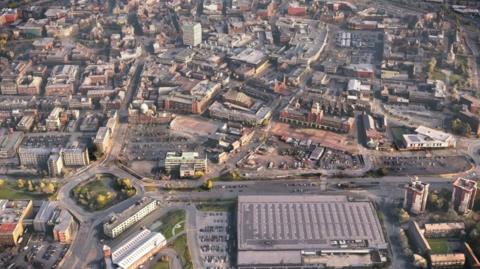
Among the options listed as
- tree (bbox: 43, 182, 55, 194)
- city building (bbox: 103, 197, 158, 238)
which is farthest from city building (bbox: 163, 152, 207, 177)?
tree (bbox: 43, 182, 55, 194)

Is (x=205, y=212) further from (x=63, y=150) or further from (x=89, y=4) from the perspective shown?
(x=89, y=4)

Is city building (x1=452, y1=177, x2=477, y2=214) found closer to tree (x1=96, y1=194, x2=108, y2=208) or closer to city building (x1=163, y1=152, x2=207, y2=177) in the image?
city building (x1=163, y1=152, x2=207, y2=177)

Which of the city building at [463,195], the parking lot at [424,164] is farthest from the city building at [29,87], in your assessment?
the city building at [463,195]

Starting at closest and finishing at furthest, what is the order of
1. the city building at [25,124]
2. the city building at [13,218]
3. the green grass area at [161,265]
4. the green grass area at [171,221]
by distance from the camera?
the green grass area at [161,265] → the city building at [13,218] → the green grass area at [171,221] → the city building at [25,124]

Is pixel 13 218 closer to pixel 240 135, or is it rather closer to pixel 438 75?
pixel 240 135

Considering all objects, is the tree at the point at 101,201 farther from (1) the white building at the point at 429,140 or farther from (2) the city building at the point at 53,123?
(1) the white building at the point at 429,140

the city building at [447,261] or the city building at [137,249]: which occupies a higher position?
the city building at [137,249]
